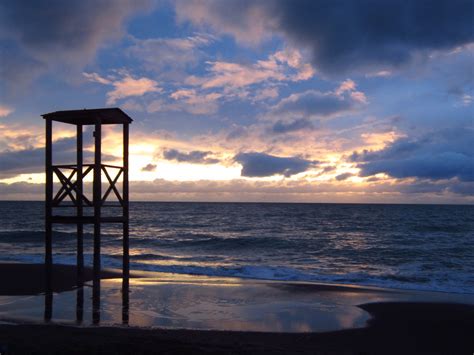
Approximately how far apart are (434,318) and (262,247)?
2306 cm

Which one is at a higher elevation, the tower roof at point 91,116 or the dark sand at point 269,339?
the tower roof at point 91,116

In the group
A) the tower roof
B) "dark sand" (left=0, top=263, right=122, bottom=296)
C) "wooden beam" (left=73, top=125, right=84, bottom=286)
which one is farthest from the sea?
the tower roof

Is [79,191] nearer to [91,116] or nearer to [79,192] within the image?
[79,192]

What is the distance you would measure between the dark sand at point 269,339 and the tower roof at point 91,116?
21.5 ft

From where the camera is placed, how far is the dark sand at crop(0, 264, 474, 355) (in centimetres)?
786

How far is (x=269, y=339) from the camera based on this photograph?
9.36 metres

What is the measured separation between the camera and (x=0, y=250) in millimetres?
30812

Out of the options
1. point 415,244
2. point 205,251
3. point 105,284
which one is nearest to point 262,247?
point 205,251

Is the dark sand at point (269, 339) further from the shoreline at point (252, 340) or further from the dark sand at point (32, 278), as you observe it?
the dark sand at point (32, 278)

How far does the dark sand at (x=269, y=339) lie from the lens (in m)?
7.86

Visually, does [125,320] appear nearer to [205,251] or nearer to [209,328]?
[209,328]

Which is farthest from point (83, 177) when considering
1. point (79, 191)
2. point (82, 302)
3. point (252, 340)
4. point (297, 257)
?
point (297, 257)

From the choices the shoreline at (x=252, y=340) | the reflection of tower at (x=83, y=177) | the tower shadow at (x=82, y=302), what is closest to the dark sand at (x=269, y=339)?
the shoreline at (x=252, y=340)

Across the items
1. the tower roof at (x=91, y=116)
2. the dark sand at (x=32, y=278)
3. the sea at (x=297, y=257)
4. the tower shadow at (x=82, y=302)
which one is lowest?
the sea at (x=297, y=257)
